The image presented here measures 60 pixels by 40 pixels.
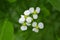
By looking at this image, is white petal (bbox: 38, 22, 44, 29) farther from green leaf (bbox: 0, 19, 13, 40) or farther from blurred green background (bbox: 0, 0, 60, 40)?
green leaf (bbox: 0, 19, 13, 40)

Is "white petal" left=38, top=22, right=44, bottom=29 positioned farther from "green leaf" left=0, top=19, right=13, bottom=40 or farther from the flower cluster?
"green leaf" left=0, top=19, right=13, bottom=40

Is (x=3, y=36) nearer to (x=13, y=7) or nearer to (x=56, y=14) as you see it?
(x=13, y=7)

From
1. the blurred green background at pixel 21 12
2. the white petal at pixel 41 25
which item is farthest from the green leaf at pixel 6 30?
the white petal at pixel 41 25

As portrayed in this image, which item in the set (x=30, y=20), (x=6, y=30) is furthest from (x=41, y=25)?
(x=6, y=30)

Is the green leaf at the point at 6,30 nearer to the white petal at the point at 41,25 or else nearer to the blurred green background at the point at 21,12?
the blurred green background at the point at 21,12

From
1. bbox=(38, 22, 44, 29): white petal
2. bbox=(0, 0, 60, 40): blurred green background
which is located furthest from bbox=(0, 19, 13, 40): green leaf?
bbox=(38, 22, 44, 29): white petal

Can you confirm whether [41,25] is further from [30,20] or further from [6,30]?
[6,30]
